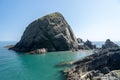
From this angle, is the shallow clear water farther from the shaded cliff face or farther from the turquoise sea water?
the shaded cliff face

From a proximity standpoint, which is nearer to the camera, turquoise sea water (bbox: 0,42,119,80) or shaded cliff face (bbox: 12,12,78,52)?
turquoise sea water (bbox: 0,42,119,80)

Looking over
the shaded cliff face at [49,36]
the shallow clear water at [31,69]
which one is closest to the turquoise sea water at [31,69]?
the shallow clear water at [31,69]

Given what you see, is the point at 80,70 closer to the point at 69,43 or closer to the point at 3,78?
the point at 3,78

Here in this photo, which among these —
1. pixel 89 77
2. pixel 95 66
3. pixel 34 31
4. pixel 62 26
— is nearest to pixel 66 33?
pixel 62 26

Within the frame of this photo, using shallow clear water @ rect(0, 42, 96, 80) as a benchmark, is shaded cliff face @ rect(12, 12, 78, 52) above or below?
above

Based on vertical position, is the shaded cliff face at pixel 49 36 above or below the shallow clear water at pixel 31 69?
above

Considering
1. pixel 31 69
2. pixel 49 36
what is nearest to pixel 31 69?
pixel 31 69

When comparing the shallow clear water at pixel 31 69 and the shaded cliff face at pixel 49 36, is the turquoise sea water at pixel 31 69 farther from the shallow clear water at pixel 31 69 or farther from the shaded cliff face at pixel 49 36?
the shaded cliff face at pixel 49 36

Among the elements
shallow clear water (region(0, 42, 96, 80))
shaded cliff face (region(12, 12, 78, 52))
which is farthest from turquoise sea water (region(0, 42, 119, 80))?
shaded cliff face (region(12, 12, 78, 52))

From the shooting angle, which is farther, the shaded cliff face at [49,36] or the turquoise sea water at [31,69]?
the shaded cliff face at [49,36]

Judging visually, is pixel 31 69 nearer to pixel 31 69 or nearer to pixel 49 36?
pixel 31 69
